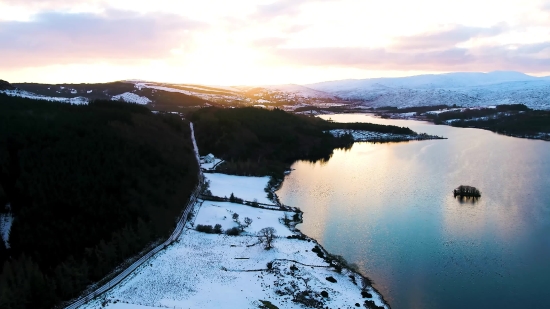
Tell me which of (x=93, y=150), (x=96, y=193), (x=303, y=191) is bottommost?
(x=303, y=191)

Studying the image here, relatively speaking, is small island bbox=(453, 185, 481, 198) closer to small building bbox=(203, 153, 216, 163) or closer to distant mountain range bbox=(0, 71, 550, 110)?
small building bbox=(203, 153, 216, 163)

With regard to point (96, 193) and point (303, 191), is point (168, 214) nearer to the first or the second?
point (96, 193)

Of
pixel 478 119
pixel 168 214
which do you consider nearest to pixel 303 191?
pixel 168 214

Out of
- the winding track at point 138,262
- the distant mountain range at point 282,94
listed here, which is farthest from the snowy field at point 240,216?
the distant mountain range at point 282,94

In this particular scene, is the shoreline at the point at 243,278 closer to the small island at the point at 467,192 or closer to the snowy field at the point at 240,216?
the snowy field at the point at 240,216

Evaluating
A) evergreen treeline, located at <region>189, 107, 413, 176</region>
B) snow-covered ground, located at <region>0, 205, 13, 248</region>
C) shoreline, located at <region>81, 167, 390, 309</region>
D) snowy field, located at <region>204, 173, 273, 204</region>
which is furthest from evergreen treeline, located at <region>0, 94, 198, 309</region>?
evergreen treeline, located at <region>189, 107, 413, 176</region>

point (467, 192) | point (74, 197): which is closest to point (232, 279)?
point (74, 197)
